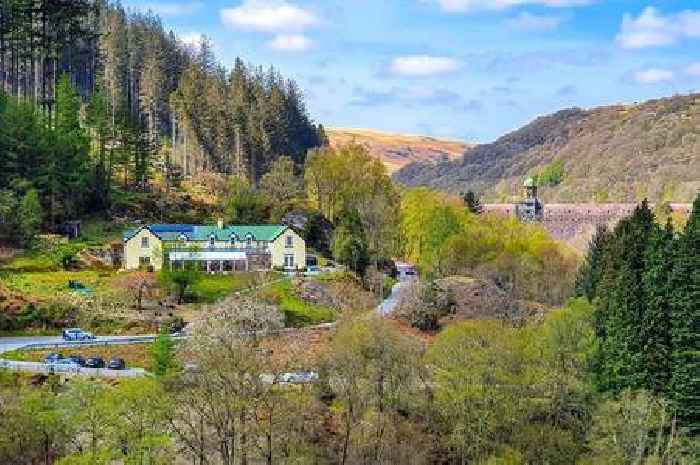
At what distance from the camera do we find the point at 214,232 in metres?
70.4

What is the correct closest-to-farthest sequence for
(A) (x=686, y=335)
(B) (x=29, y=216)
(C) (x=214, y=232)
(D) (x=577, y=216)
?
(A) (x=686, y=335) → (B) (x=29, y=216) → (C) (x=214, y=232) → (D) (x=577, y=216)

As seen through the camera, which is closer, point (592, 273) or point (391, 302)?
point (592, 273)

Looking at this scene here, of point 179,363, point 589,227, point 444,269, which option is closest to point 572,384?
point 179,363

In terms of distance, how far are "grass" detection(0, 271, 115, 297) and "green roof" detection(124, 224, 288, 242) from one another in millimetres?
5750

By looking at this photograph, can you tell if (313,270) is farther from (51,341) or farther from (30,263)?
(51,341)

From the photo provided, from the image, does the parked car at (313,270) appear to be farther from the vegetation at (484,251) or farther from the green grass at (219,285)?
the vegetation at (484,251)

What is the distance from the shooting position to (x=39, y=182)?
70.2m

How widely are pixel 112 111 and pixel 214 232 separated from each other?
22.0 meters

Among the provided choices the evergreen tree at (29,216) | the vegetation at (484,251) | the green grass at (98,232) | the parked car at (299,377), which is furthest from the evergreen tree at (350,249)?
the parked car at (299,377)

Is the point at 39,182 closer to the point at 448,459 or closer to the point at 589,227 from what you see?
the point at 448,459

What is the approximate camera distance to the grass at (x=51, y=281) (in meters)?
58.5

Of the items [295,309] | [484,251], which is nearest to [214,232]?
[295,309]

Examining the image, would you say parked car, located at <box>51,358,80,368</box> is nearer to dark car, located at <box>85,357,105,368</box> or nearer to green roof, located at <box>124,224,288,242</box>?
dark car, located at <box>85,357,105,368</box>

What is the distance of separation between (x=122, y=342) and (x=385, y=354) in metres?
18.7
